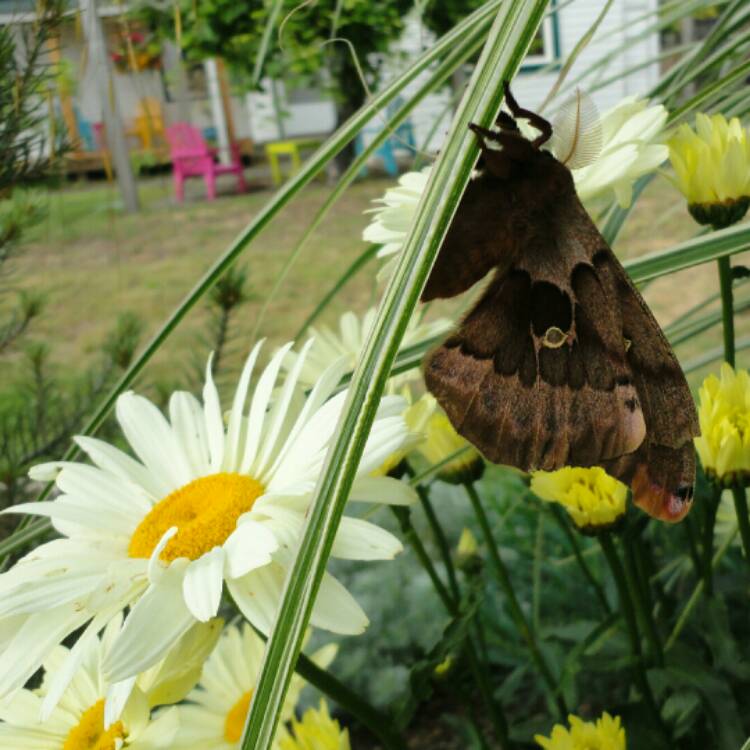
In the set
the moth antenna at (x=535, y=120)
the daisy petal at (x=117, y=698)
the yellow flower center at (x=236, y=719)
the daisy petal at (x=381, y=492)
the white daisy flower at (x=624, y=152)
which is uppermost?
the moth antenna at (x=535, y=120)

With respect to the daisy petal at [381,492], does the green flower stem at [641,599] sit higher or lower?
lower

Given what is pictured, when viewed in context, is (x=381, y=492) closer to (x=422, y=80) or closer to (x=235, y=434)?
(x=235, y=434)

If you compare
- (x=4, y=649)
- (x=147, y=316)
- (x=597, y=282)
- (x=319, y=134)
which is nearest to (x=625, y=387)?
(x=597, y=282)

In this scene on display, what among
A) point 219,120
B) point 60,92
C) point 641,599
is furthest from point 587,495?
point 219,120

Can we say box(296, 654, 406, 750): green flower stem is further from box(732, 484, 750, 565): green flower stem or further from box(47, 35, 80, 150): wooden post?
box(47, 35, 80, 150): wooden post

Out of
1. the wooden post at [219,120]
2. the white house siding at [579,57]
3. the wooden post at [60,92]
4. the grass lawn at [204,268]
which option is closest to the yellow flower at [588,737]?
the wooden post at [60,92]

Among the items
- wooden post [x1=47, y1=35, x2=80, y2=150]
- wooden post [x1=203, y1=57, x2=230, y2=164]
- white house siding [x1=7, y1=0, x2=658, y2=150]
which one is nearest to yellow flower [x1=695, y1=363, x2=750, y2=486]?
white house siding [x1=7, y1=0, x2=658, y2=150]

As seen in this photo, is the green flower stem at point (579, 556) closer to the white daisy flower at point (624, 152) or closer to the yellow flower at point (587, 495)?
the yellow flower at point (587, 495)
